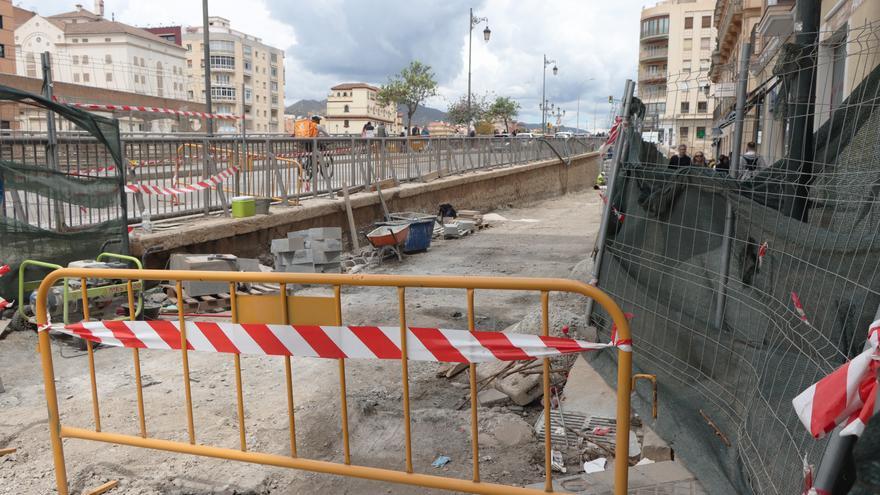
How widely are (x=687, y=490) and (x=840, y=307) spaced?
1.22 m

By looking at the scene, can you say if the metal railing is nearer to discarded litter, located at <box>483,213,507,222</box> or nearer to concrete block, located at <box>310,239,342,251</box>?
concrete block, located at <box>310,239,342,251</box>

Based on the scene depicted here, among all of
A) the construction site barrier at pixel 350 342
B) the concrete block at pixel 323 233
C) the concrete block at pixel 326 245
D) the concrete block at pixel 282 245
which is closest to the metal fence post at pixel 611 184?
the construction site barrier at pixel 350 342

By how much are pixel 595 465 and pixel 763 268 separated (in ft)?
5.29

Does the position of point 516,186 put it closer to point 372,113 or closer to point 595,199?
point 595,199

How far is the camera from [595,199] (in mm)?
29516

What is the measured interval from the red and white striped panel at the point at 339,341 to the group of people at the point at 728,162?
2578 mm

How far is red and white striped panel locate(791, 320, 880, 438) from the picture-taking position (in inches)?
76.2

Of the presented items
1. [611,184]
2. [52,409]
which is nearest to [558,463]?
[52,409]

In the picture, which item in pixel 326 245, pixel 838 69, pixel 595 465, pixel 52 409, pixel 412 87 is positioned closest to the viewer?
pixel 52 409

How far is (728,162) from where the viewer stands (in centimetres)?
1125

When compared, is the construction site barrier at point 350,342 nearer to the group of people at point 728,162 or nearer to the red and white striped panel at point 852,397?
the red and white striped panel at point 852,397

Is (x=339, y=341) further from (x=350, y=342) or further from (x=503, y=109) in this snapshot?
(x=503, y=109)

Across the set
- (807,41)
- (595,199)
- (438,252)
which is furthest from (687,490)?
(595,199)

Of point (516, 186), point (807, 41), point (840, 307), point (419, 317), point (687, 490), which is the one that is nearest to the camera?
point (840, 307)
